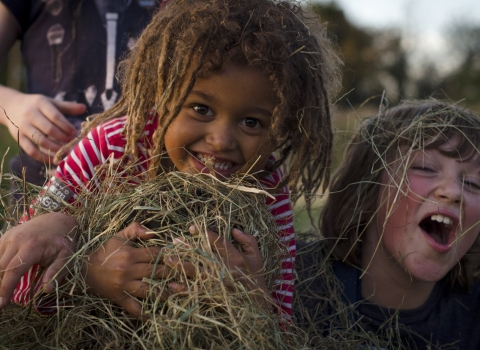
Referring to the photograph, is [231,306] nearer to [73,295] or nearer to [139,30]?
[73,295]

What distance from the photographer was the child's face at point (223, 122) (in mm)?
1994

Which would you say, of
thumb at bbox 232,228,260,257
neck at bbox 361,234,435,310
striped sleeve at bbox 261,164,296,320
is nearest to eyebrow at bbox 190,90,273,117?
striped sleeve at bbox 261,164,296,320

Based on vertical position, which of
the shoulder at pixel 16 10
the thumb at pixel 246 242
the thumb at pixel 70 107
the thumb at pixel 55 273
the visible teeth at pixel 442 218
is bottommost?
the thumb at pixel 55 273

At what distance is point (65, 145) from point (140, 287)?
918 millimetres

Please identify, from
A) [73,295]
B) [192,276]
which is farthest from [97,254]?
[192,276]

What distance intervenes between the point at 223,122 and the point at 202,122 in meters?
0.08

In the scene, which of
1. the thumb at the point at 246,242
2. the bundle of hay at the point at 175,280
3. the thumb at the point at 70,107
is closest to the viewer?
the bundle of hay at the point at 175,280

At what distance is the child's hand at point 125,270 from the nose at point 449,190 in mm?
1240

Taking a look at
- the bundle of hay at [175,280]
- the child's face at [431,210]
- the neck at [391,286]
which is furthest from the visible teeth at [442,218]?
the bundle of hay at [175,280]

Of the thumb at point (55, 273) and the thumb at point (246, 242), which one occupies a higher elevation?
the thumb at point (246, 242)

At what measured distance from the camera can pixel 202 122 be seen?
205 cm

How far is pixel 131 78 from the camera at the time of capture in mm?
2244

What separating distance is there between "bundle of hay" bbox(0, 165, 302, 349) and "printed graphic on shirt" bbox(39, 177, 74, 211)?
0.14ft

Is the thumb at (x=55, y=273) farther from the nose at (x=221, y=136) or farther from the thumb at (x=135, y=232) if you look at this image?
the nose at (x=221, y=136)
